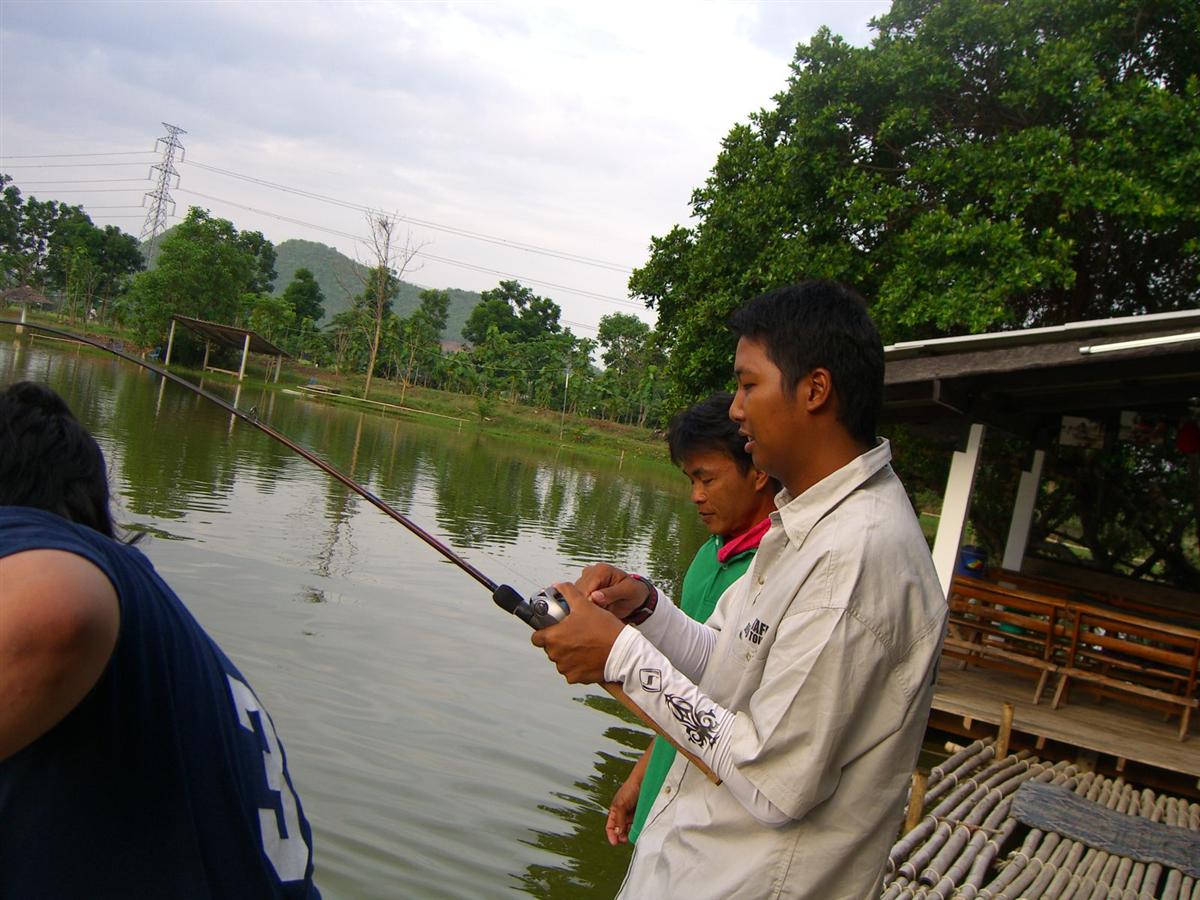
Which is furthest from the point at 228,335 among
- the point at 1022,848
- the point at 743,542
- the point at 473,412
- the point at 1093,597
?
the point at 743,542

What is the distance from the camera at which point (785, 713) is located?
1.46m

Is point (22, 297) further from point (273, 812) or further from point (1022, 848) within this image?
point (273, 812)

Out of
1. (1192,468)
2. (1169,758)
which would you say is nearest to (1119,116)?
(1192,468)

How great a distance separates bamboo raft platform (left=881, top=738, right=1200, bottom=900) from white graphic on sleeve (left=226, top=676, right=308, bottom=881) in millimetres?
3002

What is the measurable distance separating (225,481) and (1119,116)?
12620 millimetres

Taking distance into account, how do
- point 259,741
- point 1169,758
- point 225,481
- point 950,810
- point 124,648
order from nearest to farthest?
point 124,648, point 259,741, point 950,810, point 1169,758, point 225,481

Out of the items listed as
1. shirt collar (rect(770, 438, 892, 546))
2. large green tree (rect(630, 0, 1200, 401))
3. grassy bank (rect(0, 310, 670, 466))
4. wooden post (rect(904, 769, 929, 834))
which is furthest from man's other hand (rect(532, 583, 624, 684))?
grassy bank (rect(0, 310, 670, 466))

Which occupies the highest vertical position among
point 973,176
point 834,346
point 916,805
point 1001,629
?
point 973,176

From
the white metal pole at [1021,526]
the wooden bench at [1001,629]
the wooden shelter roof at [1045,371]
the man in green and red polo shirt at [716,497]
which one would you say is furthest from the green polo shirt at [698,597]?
the white metal pole at [1021,526]

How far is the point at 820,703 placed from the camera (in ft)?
4.73

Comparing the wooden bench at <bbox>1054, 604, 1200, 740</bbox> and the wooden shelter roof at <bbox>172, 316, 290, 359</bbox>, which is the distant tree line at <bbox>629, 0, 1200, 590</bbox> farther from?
the wooden shelter roof at <bbox>172, 316, 290, 359</bbox>

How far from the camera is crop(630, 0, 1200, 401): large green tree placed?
11086 millimetres

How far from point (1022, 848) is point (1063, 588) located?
531 centimetres

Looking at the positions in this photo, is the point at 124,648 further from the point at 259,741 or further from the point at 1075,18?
the point at 1075,18
